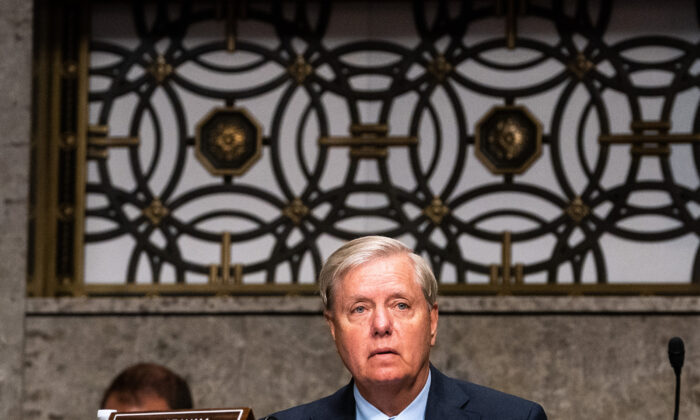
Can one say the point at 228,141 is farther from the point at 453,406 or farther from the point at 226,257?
the point at 453,406

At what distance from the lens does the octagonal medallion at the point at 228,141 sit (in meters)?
4.39

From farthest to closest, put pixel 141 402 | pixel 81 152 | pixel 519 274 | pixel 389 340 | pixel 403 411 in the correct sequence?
pixel 81 152 < pixel 519 274 < pixel 141 402 < pixel 403 411 < pixel 389 340

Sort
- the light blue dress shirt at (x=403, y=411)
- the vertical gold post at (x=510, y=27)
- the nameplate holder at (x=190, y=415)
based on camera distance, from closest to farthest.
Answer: the nameplate holder at (x=190, y=415)
the light blue dress shirt at (x=403, y=411)
the vertical gold post at (x=510, y=27)

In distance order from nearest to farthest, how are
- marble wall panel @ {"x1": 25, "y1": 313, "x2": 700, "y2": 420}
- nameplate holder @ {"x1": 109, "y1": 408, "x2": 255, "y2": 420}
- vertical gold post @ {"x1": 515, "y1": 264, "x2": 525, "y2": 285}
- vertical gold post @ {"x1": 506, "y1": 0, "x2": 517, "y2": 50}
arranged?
1. nameplate holder @ {"x1": 109, "y1": 408, "x2": 255, "y2": 420}
2. marble wall panel @ {"x1": 25, "y1": 313, "x2": 700, "y2": 420}
3. vertical gold post @ {"x1": 515, "y1": 264, "x2": 525, "y2": 285}
4. vertical gold post @ {"x1": 506, "y1": 0, "x2": 517, "y2": 50}

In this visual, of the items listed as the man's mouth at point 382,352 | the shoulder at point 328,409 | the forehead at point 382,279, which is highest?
the forehead at point 382,279

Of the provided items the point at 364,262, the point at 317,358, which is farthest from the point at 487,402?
the point at 317,358

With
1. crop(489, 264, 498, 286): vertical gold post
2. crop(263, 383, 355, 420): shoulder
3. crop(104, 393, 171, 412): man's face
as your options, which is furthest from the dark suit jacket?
crop(489, 264, 498, 286): vertical gold post

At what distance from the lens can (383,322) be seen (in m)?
2.02

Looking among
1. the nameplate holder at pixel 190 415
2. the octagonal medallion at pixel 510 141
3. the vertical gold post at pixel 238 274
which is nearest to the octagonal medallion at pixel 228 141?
the vertical gold post at pixel 238 274

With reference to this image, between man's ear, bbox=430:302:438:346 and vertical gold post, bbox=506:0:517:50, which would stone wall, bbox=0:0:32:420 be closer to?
vertical gold post, bbox=506:0:517:50

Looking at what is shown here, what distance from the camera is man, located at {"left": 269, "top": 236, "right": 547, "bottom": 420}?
2.03 m

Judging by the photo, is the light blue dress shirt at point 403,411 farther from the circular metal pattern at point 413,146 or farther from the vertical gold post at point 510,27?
the vertical gold post at point 510,27

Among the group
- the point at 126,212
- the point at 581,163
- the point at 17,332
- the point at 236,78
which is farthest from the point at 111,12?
the point at 581,163

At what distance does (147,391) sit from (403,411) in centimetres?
138
